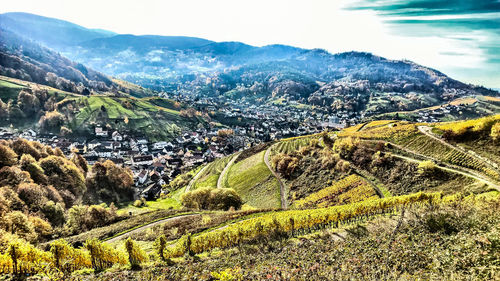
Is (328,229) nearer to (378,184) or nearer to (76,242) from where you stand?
(378,184)

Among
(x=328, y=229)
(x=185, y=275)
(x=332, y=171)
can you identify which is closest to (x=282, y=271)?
(x=185, y=275)

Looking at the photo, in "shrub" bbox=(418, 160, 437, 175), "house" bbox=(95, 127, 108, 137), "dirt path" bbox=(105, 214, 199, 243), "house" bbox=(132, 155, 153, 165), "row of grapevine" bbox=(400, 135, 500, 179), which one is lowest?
"house" bbox=(132, 155, 153, 165)

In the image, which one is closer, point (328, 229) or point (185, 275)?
point (185, 275)

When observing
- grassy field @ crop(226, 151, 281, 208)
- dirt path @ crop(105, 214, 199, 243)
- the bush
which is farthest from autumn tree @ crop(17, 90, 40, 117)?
dirt path @ crop(105, 214, 199, 243)

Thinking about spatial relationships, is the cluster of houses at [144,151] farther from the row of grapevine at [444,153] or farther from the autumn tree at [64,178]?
the row of grapevine at [444,153]

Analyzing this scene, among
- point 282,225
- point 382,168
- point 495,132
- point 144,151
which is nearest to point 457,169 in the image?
point 495,132

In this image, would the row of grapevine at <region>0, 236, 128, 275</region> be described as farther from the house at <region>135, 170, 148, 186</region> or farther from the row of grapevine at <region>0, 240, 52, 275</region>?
the house at <region>135, 170, 148, 186</region>
